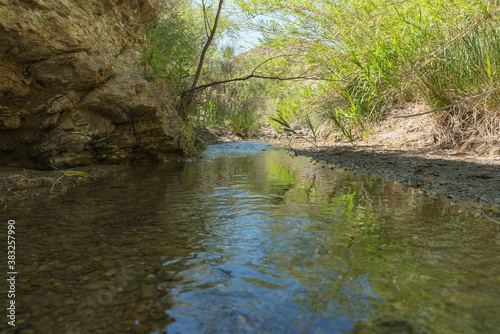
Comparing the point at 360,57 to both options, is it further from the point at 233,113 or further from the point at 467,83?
the point at 233,113

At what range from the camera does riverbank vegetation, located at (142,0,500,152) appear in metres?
4.49

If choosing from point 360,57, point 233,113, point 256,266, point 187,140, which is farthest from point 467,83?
point 233,113

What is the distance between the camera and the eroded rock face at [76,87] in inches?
132

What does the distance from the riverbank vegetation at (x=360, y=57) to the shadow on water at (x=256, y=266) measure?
6.57 feet

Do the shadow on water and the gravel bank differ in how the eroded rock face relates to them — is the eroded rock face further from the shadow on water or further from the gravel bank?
the gravel bank

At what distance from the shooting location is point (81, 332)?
1.03 metres

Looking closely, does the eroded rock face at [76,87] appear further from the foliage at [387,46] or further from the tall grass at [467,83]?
the tall grass at [467,83]

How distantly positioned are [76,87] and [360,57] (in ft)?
14.8

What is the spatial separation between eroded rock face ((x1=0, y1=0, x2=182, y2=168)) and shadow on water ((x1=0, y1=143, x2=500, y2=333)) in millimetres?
1627

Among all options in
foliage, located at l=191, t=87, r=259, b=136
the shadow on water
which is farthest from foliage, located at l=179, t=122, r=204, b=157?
foliage, located at l=191, t=87, r=259, b=136

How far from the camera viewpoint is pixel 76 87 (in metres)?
3.94

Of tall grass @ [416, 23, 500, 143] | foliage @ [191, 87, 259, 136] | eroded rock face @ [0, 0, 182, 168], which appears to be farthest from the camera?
foliage @ [191, 87, 259, 136]

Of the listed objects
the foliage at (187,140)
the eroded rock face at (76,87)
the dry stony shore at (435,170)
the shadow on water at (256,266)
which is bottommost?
the shadow on water at (256,266)

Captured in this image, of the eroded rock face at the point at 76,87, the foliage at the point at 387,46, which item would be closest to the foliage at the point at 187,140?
the eroded rock face at the point at 76,87
